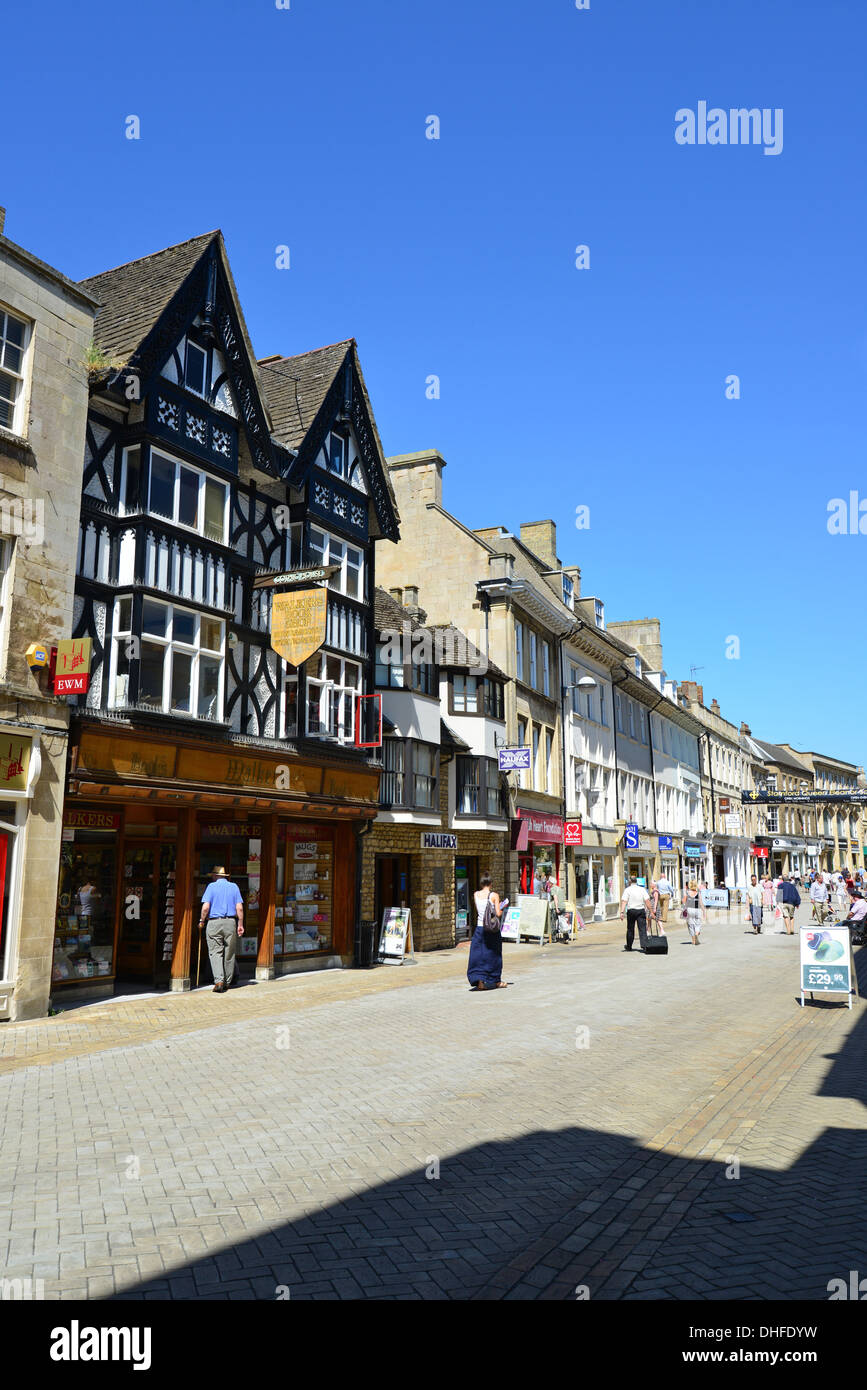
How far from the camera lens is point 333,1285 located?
4715mm

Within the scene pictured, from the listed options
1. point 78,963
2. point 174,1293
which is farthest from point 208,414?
point 174,1293

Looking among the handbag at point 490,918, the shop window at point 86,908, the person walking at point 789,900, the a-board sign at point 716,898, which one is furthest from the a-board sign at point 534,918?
the a-board sign at point 716,898

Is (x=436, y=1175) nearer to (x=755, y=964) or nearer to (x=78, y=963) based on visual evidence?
(x=78, y=963)

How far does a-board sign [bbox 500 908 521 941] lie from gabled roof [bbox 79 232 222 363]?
18763 millimetres

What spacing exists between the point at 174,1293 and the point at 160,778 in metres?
11.8

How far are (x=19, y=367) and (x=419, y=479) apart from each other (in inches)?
849

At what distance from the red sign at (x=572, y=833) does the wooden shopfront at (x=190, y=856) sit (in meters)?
15.6

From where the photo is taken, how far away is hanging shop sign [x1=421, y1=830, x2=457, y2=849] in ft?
87.5

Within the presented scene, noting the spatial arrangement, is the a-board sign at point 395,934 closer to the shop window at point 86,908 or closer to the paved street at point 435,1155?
the shop window at point 86,908

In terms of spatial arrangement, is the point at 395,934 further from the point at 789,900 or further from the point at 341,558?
the point at 789,900

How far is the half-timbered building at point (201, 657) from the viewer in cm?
1561

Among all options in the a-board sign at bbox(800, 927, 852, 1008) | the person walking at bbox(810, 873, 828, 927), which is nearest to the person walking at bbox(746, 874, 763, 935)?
the person walking at bbox(810, 873, 828, 927)

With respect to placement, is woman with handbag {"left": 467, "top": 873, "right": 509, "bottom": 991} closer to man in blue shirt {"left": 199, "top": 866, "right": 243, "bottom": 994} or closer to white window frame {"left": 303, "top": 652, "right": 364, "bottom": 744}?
man in blue shirt {"left": 199, "top": 866, "right": 243, "bottom": 994}

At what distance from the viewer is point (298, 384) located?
2256cm
